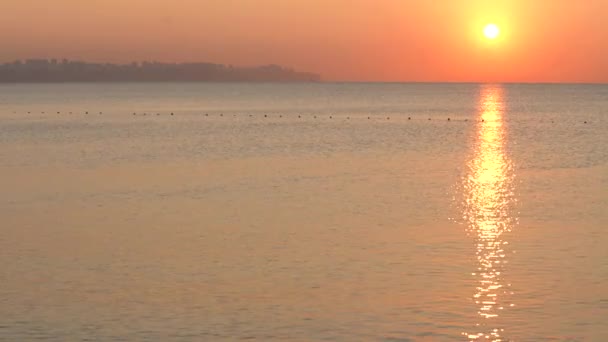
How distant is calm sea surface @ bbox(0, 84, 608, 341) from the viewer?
65.6ft

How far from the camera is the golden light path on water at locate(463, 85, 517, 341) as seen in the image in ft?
67.4

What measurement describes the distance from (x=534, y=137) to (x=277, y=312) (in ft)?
219

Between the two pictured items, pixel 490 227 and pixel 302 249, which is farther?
pixel 490 227

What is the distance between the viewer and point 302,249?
27.6 m

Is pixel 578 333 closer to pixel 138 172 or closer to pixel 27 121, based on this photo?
pixel 138 172

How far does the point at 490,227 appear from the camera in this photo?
31484 mm

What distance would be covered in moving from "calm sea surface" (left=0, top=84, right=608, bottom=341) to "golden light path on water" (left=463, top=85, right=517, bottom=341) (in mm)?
79

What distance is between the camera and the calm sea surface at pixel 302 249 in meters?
20.0

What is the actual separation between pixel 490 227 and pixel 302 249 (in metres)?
6.67

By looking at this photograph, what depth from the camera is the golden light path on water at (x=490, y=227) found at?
2053cm

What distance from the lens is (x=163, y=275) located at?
80.1 feet

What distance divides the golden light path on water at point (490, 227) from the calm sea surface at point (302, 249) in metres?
0.08

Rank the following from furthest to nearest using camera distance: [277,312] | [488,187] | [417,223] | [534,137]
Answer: [534,137] → [488,187] → [417,223] → [277,312]

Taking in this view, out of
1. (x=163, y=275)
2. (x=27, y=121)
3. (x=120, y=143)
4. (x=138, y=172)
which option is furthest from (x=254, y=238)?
(x=27, y=121)
